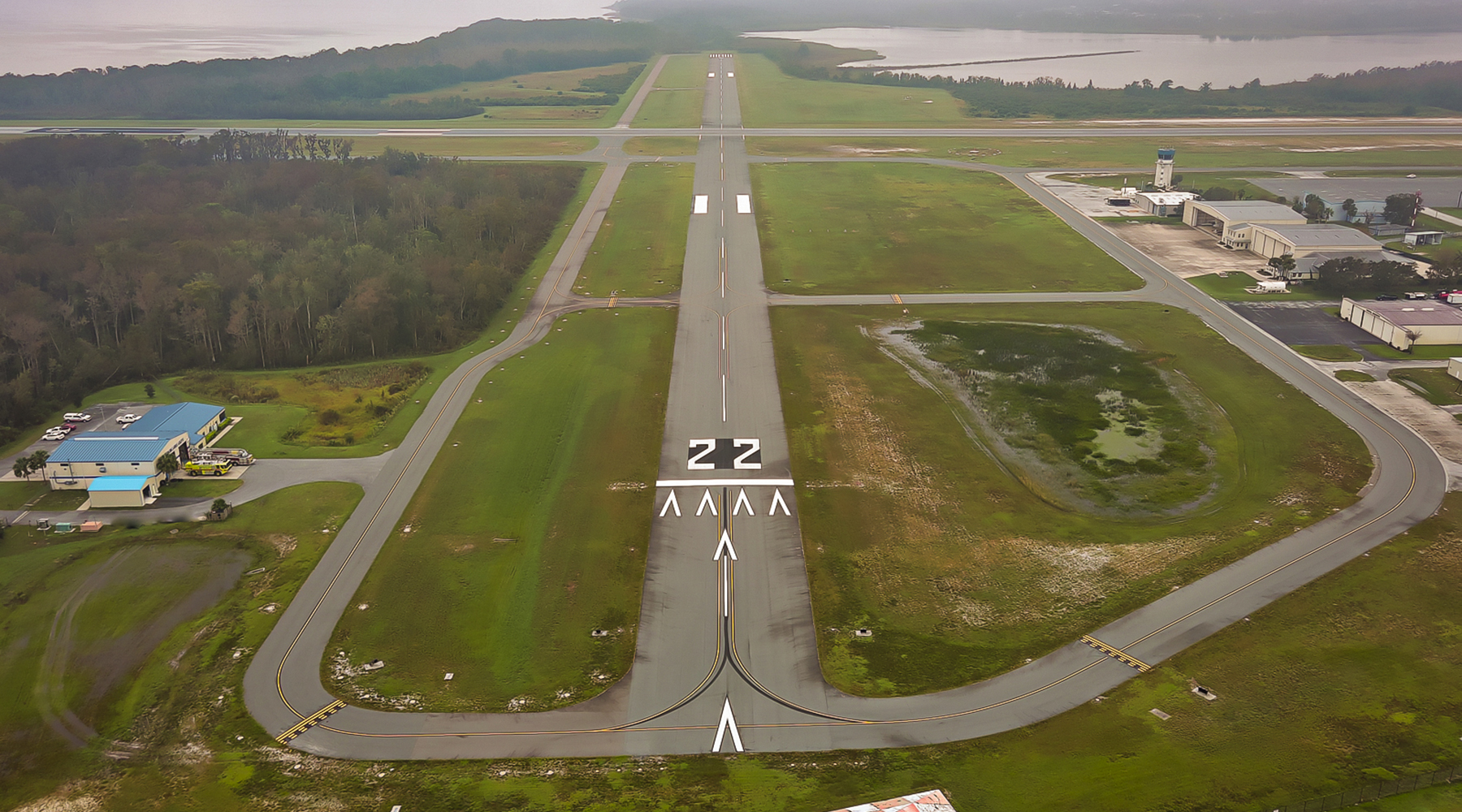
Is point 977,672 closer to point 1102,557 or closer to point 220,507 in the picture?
point 1102,557

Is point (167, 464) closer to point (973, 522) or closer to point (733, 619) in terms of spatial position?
point (733, 619)

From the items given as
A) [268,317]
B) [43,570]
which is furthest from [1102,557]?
[268,317]

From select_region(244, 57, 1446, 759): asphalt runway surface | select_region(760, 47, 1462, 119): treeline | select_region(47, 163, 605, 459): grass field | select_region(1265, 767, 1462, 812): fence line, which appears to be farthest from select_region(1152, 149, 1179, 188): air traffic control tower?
select_region(1265, 767, 1462, 812): fence line

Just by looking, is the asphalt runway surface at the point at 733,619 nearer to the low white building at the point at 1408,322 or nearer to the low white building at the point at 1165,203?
the low white building at the point at 1408,322

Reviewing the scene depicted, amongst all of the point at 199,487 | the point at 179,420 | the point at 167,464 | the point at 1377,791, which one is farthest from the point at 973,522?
the point at 179,420

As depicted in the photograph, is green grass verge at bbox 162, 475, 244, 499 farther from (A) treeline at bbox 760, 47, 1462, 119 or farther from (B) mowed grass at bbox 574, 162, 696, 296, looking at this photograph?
(A) treeline at bbox 760, 47, 1462, 119

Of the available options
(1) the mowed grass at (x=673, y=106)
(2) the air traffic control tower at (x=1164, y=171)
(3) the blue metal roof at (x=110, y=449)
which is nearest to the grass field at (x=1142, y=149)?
(2) the air traffic control tower at (x=1164, y=171)
